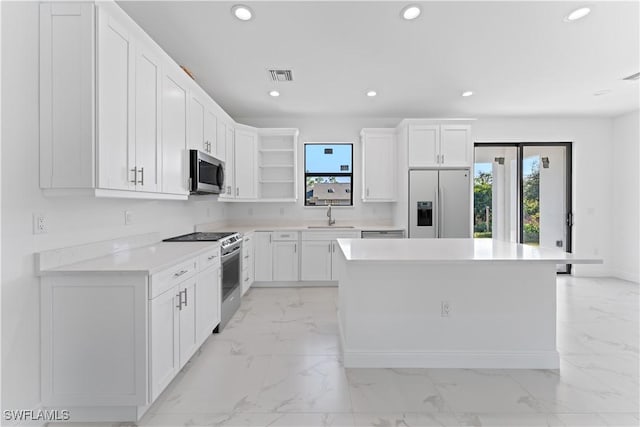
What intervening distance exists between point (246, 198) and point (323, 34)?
2757 mm

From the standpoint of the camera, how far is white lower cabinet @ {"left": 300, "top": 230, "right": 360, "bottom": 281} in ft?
15.5

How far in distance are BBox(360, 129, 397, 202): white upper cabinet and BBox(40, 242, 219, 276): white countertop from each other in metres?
2.96

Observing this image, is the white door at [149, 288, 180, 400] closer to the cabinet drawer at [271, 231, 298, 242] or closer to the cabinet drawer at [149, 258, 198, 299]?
the cabinet drawer at [149, 258, 198, 299]

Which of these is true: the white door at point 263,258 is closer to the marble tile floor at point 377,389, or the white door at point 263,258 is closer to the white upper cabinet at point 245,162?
the white upper cabinet at point 245,162

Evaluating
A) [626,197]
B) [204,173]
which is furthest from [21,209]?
[626,197]

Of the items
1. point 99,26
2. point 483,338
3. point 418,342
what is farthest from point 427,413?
Result: point 99,26

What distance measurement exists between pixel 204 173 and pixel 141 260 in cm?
137

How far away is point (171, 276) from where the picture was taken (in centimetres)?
209

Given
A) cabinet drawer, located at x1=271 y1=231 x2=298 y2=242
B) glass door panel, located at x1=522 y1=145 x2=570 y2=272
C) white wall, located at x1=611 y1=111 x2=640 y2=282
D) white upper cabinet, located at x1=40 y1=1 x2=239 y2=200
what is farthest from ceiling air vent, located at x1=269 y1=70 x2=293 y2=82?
white wall, located at x1=611 y1=111 x2=640 y2=282

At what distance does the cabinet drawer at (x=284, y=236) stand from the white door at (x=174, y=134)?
1858 millimetres

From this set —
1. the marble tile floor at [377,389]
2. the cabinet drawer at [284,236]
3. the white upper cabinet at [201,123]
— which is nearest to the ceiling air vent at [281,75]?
the white upper cabinet at [201,123]

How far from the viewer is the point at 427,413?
1919 millimetres

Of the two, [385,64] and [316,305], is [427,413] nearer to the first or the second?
[316,305]

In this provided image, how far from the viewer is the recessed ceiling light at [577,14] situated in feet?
8.00
